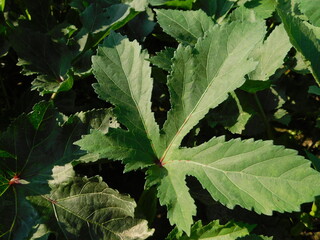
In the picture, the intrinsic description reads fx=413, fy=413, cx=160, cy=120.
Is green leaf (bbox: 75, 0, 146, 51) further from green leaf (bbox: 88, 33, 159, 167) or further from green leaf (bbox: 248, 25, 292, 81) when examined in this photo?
green leaf (bbox: 248, 25, 292, 81)

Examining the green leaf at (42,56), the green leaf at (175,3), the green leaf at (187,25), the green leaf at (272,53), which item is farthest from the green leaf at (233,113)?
the green leaf at (42,56)

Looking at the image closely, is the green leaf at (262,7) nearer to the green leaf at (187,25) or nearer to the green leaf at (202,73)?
the green leaf at (187,25)

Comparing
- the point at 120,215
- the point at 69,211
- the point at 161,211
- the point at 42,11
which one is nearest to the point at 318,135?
the point at 161,211

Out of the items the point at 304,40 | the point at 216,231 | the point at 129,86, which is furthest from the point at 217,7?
the point at 216,231

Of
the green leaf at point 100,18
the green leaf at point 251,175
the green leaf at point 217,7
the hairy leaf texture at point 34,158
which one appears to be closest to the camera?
the green leaf at point 251,175

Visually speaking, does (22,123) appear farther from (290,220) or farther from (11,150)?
(290,220)

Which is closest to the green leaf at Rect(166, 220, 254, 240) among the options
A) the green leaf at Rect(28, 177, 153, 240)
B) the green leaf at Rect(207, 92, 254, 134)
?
the green leaf at Rect(28, 177, 153, 240)

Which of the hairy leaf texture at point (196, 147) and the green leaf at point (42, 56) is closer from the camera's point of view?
the hairy leaf texture at point (196, 147)
